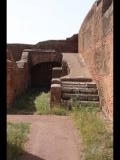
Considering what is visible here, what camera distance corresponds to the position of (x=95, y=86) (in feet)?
36.5

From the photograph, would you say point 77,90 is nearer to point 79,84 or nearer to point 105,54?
point 79,84

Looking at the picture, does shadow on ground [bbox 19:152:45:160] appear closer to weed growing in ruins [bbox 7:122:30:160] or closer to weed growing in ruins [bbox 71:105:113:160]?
weed growing in ruins [bbox 7:122:30:160]

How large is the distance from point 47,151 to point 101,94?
177 inches

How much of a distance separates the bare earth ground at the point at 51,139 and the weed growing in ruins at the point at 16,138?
105mm

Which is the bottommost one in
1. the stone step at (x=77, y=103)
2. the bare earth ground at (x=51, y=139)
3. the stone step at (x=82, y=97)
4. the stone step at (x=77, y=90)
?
the bare earth ground at (x=51, y=139)

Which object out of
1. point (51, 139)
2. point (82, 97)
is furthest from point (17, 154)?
point (82, 97)

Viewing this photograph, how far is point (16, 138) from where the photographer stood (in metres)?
6.30

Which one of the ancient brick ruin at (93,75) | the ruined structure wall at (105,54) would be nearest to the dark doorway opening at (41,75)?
the ancient brick ruin at (93,75)

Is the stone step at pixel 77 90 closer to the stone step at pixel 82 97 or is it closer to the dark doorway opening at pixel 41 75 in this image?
the stone step at pixel 82 97

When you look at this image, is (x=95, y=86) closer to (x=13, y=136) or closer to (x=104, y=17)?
(x=104, y=17)

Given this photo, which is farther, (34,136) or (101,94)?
(101,94)

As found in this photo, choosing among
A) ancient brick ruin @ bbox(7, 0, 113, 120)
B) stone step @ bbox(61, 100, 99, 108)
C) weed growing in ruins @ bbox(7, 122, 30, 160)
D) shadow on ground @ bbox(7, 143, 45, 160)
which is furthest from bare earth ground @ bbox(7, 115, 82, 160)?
ancient brick ruin @ bbox(7, 0, 113, 120)

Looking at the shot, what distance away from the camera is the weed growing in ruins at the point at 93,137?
529cm

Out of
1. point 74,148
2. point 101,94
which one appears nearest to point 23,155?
point 74,148
